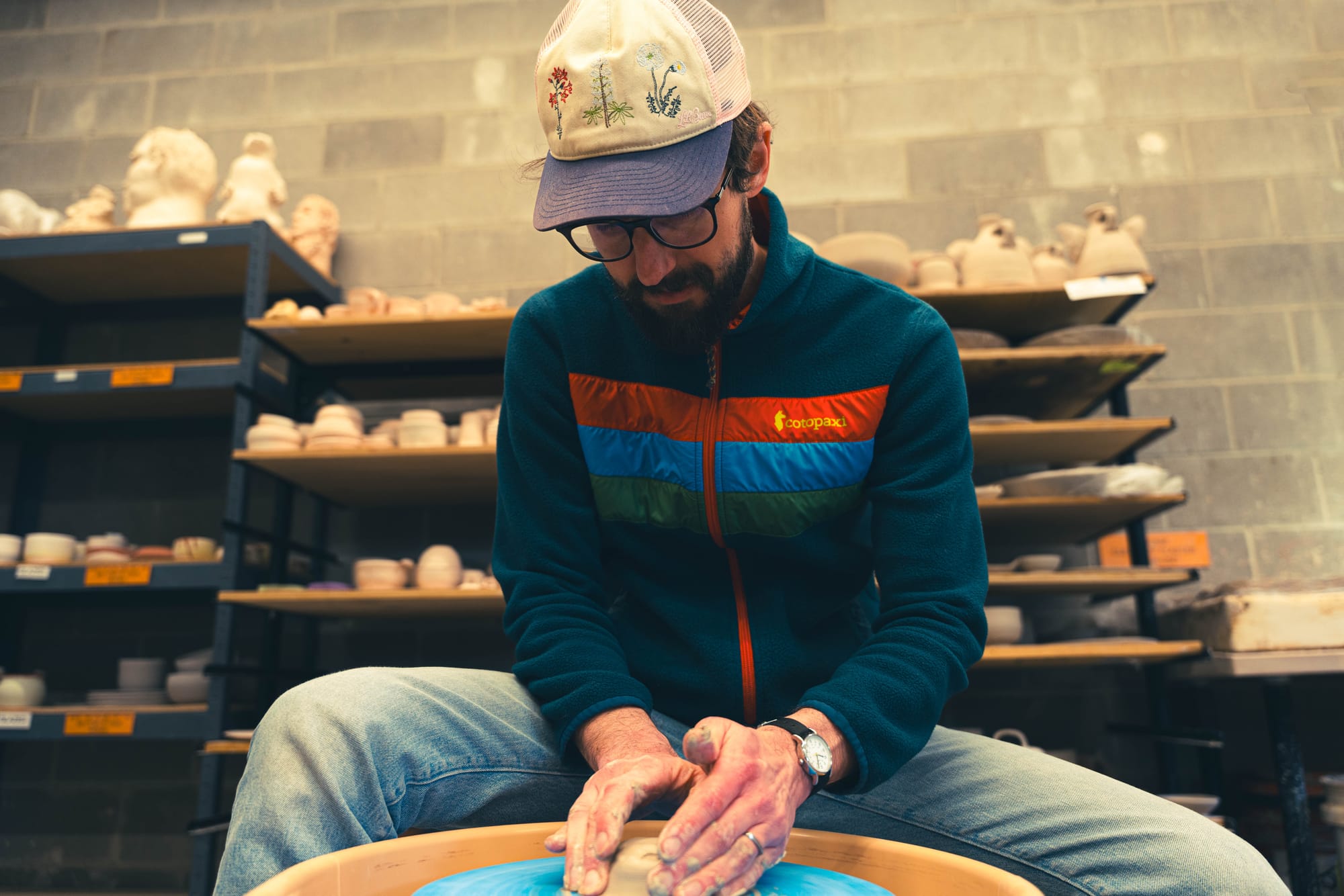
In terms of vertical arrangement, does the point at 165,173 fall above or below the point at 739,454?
above

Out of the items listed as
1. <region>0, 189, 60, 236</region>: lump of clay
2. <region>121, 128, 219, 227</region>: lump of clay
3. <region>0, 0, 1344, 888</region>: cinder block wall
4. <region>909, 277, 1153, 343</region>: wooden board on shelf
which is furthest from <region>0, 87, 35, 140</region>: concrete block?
<region>909, 277, 1153, 343</region>: wooden board on shelf

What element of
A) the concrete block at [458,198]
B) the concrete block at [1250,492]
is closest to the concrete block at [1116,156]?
the concrete block at [1250,492]

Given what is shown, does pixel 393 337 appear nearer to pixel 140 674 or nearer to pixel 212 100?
pixel 140 674

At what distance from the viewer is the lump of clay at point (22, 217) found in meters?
2.64

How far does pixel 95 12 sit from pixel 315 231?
1.40m

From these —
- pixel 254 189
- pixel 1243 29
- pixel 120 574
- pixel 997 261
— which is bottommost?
pixel 120 574

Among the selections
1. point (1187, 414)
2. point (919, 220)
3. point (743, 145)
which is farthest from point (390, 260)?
point (1187, 414)

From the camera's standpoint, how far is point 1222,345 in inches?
104

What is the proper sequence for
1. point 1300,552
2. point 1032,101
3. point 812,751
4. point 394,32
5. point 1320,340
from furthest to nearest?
1. point 394,32
2. point 1032,101
3. point 1320,340
4. point 1300,552
5. point 812,751

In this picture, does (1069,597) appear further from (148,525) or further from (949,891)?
(148,525)

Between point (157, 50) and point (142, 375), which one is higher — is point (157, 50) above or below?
above

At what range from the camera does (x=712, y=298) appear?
103 centimetres

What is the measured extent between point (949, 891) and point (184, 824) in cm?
263

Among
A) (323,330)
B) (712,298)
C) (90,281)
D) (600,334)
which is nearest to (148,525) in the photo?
(90,281)
